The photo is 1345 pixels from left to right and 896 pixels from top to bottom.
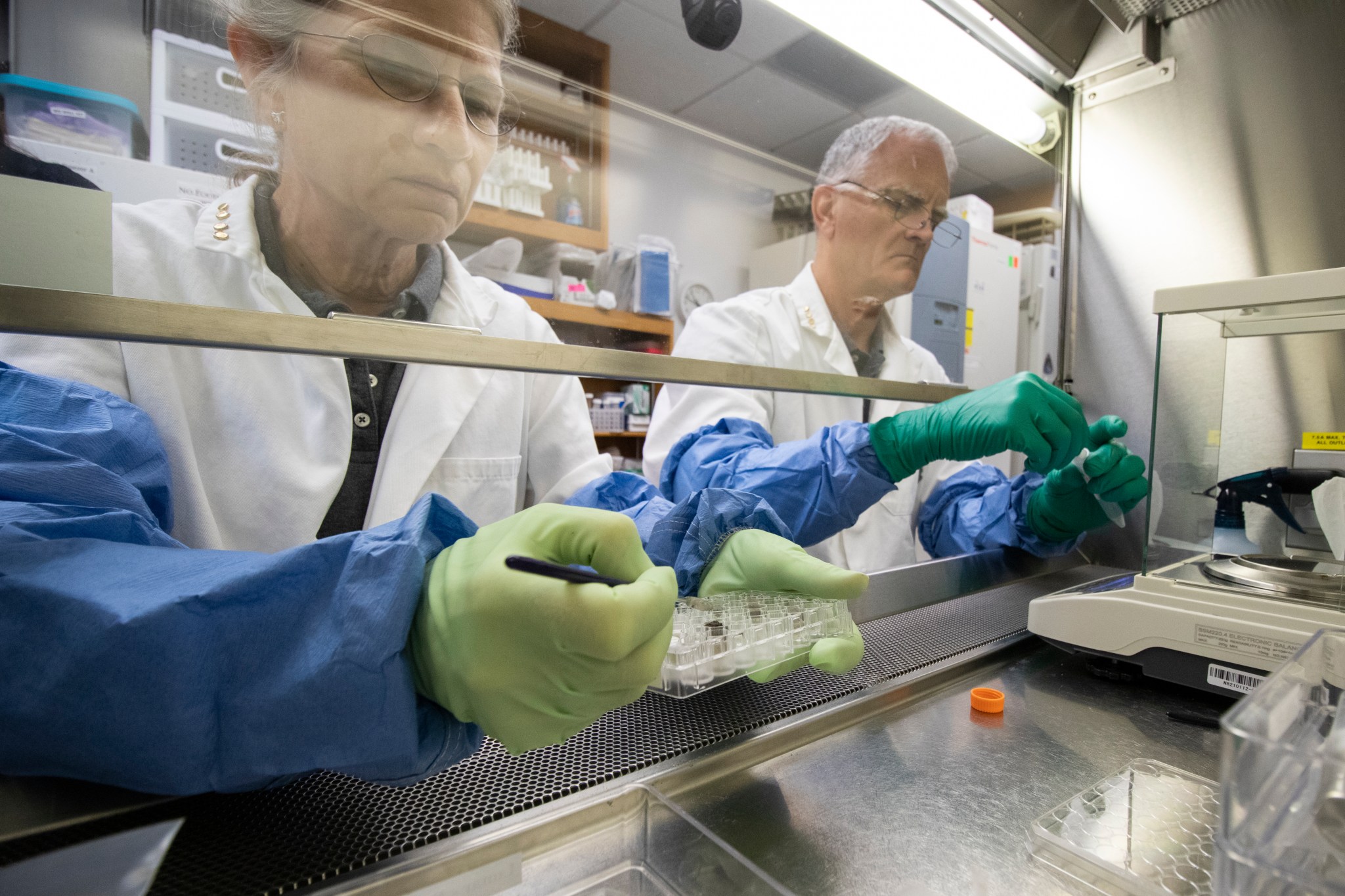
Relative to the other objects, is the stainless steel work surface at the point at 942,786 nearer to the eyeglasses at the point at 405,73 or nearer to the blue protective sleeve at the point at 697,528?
the blue protective sleeve at the point at 697,528

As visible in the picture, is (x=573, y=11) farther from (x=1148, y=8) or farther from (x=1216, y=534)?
(x=1148, y=8)

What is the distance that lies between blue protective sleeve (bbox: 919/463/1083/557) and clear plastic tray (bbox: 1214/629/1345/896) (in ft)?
3.99

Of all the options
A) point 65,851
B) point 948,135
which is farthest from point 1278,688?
point 948,135

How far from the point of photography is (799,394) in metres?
1.67

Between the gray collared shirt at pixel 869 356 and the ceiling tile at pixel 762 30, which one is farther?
the gray collared shirt at pixel 869 356

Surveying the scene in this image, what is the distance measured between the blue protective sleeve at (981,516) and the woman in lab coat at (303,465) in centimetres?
90

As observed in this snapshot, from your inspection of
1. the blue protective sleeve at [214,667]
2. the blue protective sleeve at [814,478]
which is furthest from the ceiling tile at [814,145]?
the blue protective sleeve at [214,667]

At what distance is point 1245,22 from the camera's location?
1.70 meters

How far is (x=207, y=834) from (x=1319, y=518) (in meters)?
1.56

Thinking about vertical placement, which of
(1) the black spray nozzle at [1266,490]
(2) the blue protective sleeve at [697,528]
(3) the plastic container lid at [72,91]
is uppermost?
(3) the plastic container lid at [72,91]

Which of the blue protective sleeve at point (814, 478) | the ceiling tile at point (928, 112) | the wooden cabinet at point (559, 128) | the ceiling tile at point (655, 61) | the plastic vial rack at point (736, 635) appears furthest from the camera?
the ceiling tile at point (928, 112)

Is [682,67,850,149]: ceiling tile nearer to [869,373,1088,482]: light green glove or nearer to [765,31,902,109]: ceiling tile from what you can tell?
[765,31,902,109]: ceiling tile

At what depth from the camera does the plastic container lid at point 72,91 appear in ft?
2.00

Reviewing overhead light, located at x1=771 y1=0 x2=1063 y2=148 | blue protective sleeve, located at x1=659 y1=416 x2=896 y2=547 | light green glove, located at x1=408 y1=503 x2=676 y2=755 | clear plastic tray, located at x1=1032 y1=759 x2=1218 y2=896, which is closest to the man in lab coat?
blue protective sleeve, located at x1=659 y1=416 x2=896 y2=547
